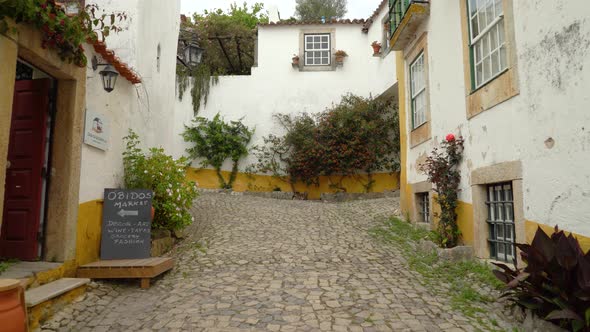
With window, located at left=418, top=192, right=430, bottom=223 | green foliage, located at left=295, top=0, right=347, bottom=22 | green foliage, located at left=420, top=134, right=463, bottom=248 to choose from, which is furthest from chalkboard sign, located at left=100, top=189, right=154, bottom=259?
green foliage, located at left=295, top=0, right=347, bottom=22

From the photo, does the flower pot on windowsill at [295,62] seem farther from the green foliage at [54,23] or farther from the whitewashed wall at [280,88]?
the green foliage at [54,23]

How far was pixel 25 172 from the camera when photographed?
4445 mm

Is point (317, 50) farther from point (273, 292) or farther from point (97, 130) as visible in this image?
point (273, 292)

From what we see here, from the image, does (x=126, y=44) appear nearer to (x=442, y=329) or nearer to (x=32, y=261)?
(x=32, y=261)

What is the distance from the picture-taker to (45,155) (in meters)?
4.49

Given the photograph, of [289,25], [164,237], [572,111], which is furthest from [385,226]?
[289,25]

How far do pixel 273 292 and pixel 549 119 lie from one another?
10.5 ft

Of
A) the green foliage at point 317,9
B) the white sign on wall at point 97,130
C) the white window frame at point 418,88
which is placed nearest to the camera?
the white sign on wall at point 97,130

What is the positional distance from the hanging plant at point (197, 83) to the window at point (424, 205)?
8739mm

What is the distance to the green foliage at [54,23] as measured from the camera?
337cm

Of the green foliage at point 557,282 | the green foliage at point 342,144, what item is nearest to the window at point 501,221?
the green foliage at point 557,282

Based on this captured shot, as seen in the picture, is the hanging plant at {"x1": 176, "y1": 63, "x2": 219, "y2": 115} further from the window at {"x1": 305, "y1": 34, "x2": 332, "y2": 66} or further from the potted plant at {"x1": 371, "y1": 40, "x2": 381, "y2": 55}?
the potted plant at {"x1": 371, "y1": 40, "x2": 381, "y2": 55}

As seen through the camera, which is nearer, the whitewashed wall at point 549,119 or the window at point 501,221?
the whitewashed wall at point 549,119

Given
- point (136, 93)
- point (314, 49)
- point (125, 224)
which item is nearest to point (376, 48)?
point (314, 49)
